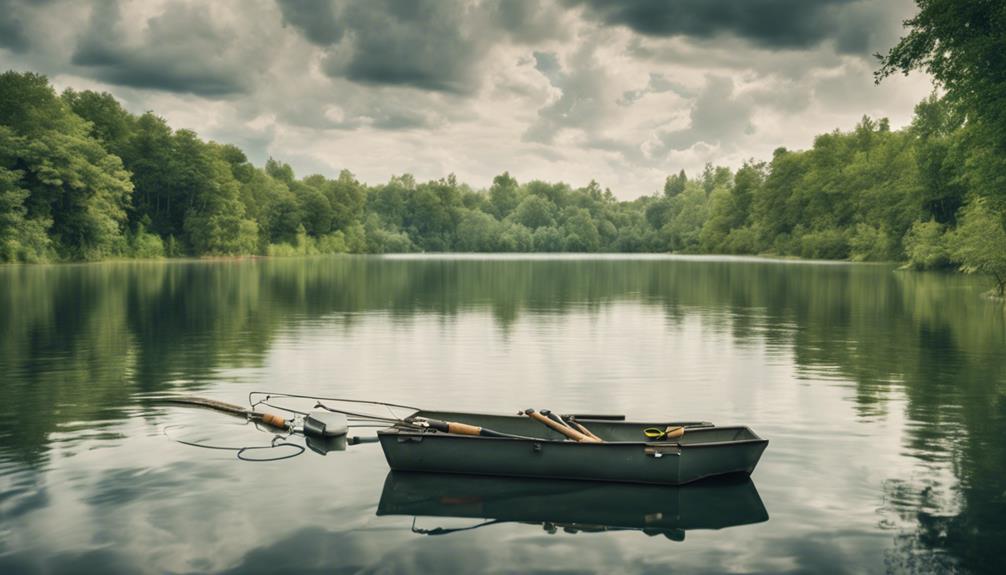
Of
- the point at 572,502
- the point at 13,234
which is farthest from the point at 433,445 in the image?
the point at 13,234

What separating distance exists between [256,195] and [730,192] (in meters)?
113

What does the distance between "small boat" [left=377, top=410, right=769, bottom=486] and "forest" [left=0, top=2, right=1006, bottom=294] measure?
3496 centimetres

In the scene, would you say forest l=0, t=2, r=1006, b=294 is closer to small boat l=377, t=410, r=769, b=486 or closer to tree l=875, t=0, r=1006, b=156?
tree l=875, t=0, r=1006, b=156

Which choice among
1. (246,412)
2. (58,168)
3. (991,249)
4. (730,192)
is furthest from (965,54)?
(730,192)

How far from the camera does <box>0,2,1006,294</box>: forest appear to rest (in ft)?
146

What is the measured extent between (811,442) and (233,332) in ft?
84.0

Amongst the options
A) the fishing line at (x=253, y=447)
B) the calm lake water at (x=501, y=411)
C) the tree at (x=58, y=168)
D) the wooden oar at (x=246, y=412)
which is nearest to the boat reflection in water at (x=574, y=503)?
the calm lake water at (x=501, y=411)

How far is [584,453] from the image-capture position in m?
13.6

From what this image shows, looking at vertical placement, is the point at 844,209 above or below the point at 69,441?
above

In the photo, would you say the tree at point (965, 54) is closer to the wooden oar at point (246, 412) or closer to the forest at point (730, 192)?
the forest at point (730, 192)

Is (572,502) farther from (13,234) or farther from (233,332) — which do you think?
(13,234)

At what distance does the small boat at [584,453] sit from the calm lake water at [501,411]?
31cm

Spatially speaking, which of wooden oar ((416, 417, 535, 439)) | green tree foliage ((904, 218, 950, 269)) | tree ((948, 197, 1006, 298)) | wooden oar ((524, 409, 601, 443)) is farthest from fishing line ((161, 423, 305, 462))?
green tree foliage ((904, 218, 950, 269))

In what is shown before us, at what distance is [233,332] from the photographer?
114ft
